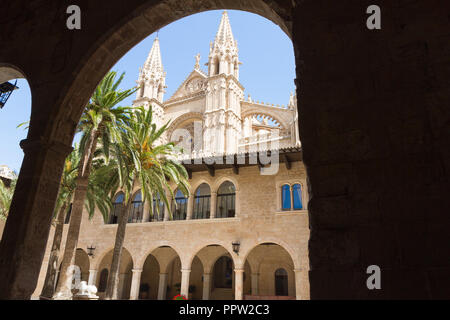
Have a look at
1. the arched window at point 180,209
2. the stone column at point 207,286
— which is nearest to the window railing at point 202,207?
the arched window at point 180,209

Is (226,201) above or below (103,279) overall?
above

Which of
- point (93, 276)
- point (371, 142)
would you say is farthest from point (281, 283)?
point (371, 142)

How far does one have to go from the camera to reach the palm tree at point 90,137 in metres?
9.38

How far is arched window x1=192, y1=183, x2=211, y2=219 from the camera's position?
15.6 metres

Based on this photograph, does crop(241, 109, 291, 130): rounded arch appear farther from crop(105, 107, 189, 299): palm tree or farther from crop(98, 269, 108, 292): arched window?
crop(98, 269, 108, 292): arched window

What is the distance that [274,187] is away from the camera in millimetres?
14211

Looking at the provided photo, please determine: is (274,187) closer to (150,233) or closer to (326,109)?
(150,233)

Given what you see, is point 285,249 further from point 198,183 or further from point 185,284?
point 198,183

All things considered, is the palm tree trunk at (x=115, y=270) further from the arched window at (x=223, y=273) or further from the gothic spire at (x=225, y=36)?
the gothic spire at (x=225, y=36)

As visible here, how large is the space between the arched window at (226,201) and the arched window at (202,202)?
1.95 ft

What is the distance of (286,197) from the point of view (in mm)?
13961

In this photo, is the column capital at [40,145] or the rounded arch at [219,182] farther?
the rounded arch at [219,182]

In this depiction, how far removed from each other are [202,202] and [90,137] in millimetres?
7273

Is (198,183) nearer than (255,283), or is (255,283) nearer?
(255,283)
